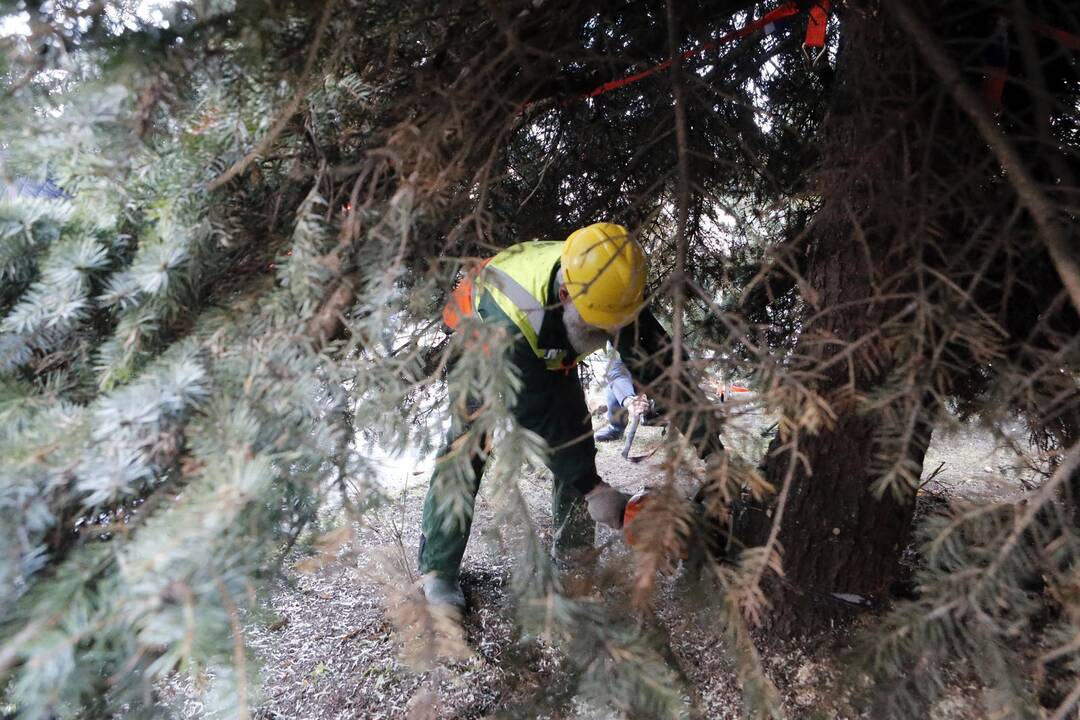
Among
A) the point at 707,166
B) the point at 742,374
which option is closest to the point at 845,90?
the point at 707,166

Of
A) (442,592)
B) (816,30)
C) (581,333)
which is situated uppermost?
(816,30)

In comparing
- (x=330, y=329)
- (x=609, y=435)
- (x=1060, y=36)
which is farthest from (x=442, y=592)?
(x=1060, y=36)

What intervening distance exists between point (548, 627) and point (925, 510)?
2.60 meters

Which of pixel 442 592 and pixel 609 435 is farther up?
pixel 442 592

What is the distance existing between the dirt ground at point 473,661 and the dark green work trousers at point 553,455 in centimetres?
15

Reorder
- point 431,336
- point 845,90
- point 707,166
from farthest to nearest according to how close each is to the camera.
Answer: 1. point 707,166
2. point 845,90
3. point 431,336

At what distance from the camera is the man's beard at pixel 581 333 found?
179cm

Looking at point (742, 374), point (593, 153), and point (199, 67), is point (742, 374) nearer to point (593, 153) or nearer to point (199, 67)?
point (593, 153)

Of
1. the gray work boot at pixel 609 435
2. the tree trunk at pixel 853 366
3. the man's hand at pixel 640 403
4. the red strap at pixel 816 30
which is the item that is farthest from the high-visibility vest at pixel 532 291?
the gray work boot at pixel 609 435

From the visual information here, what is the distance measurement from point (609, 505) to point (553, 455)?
24 cm

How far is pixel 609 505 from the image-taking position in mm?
1954

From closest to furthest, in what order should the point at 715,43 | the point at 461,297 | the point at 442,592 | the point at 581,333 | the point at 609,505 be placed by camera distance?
the point at 461,297 → the point at 715,43 → the point at 581,333 → the point at 609,505 → the point at 442,592

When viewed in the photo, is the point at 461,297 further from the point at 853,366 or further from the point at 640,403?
the point at 853,366

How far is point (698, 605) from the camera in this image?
1.31 metres
